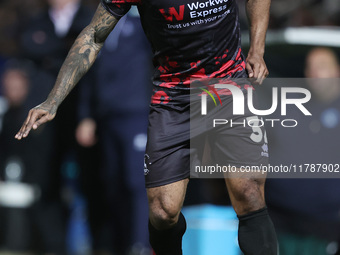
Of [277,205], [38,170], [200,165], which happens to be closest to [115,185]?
[38,170]

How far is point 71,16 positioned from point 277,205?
3066 millimetres

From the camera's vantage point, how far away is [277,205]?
783cm

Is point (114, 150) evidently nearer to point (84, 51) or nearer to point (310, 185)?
point (310, 185)

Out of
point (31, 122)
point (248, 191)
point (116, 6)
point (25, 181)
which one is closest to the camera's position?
point (31, 122)

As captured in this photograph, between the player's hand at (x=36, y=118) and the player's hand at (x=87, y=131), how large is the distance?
330 centimetres

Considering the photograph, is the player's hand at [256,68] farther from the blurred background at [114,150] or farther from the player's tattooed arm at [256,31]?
the blurred background at [114,150]

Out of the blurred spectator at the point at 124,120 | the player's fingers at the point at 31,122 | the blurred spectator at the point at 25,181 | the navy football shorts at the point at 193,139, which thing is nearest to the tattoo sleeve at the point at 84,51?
the player's fingers at the point at 31,122

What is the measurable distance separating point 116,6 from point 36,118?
103cm

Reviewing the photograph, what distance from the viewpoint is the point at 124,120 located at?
8344 millimetres

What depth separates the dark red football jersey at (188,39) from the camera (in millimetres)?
5355

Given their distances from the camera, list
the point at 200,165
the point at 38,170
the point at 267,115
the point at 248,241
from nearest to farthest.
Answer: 1. the point at 248,241
2. the point at 200,165
3. the point at 267,115
4. the point at 38,170

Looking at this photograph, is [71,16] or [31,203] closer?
[71,16]

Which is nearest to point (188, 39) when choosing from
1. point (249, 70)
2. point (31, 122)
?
point (249, 70)

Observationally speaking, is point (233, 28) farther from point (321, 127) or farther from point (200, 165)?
point (321, 127)
